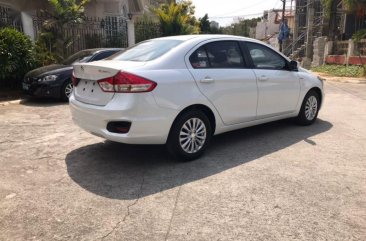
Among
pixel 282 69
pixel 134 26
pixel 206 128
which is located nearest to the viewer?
pixel 206 128

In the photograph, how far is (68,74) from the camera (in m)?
9.17

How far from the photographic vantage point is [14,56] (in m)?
9.94

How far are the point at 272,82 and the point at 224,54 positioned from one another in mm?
1032

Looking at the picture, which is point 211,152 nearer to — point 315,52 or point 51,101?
point 51,101

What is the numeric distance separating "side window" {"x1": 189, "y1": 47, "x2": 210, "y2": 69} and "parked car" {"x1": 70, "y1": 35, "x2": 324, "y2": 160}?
14mm

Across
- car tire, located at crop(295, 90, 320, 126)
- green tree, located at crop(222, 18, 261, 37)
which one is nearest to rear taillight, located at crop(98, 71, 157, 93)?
car tire, located at crop(295, 90, 320, 126)

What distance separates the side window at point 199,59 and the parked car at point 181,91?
0.6 inches

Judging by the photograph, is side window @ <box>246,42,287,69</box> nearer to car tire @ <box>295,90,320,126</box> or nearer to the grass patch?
car tire @ <box>295,90,320,126</box>

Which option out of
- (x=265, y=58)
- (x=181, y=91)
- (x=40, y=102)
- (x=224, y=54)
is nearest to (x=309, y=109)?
(x=265, y=58)

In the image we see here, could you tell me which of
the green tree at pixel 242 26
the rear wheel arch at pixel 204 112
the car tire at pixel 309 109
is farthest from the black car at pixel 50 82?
the green tree at pixel 242 26

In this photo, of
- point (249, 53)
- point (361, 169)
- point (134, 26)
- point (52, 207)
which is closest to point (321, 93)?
point (249, 53)

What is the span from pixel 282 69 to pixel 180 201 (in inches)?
132

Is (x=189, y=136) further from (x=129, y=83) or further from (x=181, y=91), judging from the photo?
(x=129, y=83)

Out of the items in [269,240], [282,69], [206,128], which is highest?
[282,69]
